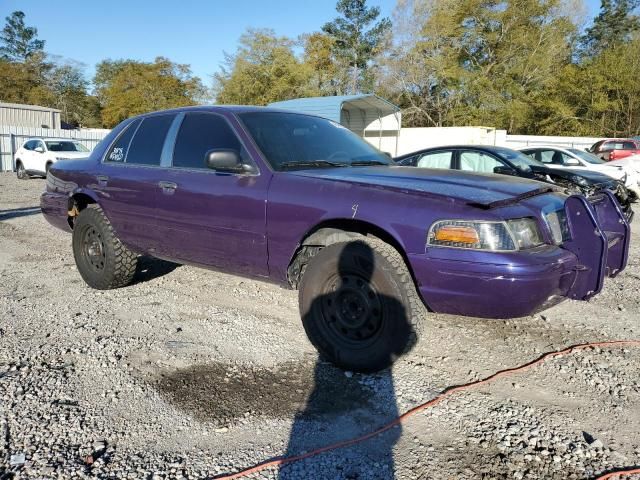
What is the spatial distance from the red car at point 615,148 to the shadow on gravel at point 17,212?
18.6 m

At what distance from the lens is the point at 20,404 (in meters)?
2.72

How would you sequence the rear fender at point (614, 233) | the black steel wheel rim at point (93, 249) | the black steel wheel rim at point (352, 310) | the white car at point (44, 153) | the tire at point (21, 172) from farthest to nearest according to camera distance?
the tire at point (21, 172) → the white car at point (44, 153) → the black steel wheel rim at point (93, 249) → the rear fender at point (614, 233) → the black steel wheel rim at point (352, 310)

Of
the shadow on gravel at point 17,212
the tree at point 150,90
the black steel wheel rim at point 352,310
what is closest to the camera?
the black steel wheel rim at point 352,310

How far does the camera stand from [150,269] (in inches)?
220

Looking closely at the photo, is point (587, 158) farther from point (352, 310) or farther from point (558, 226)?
point (352, 310)

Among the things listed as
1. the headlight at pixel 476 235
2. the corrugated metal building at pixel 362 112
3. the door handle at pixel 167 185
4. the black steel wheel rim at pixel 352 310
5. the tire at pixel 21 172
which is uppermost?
the corrugated metal building at pixel 362 112

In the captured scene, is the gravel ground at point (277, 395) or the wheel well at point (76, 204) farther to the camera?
the wheel well at point (76, 204)

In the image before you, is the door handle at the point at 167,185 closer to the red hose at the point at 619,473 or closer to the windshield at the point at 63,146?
the red hose at the point at 619,473

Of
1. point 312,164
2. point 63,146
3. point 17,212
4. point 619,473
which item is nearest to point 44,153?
point 63,146

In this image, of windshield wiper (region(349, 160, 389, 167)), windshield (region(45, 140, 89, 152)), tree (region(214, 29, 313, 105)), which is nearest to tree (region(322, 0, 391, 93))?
tree (region(214, 29, 313, 105))

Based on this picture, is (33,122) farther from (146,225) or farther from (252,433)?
(252,433)

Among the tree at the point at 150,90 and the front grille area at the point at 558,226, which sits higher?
the tree at the point at 150,90

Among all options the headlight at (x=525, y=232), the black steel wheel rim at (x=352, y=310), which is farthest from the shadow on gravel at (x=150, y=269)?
the headlight at (x=525, y=232)

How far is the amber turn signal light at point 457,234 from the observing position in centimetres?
267
